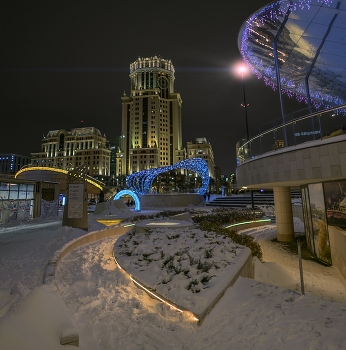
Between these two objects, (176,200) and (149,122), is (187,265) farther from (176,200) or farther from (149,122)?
(149,122)

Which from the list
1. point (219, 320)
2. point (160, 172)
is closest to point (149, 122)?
point (160, 172)

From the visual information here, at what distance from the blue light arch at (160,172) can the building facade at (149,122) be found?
73.9m

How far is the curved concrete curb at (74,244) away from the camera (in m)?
5.65

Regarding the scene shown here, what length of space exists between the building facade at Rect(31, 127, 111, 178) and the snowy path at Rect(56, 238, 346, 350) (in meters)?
117

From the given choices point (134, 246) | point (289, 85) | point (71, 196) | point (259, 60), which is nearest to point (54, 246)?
point (134, 246)

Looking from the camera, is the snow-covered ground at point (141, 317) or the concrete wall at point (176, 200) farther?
Result: the concrete wall at point (176, 200)

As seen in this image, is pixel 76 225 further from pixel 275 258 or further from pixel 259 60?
pixel 259 60

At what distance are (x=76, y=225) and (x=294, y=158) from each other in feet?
38.6

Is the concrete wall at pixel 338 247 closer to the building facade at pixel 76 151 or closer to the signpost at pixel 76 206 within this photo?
the signpost at pixel 76 206

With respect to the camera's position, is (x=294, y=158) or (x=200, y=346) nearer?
(x=200, y=346)

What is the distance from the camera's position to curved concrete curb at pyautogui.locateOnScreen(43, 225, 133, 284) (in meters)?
5.65

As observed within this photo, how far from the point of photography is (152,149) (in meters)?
117

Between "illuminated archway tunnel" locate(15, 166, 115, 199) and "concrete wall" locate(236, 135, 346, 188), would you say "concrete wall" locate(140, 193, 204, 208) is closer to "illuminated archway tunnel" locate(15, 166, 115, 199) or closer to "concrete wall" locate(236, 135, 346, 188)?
"illuminated archway tunnel" locate(15, 166, 115, 199)

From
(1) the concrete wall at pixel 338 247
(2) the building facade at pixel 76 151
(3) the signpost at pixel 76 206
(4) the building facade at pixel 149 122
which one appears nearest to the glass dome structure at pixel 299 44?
(1) the concrete wall at pixel 338 247
